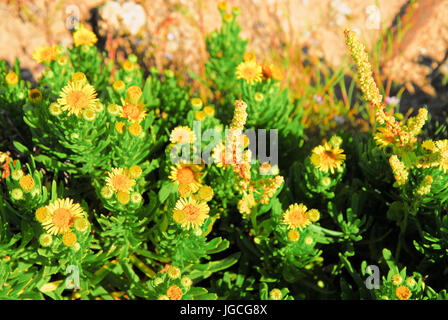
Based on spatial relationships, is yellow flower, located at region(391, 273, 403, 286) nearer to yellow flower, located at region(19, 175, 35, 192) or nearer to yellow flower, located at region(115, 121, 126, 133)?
yellow flower, located at region(115, 121, 126, 133)

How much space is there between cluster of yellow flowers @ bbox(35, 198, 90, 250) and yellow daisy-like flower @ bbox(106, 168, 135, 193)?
0.61 feet

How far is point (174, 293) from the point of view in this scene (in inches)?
72.1

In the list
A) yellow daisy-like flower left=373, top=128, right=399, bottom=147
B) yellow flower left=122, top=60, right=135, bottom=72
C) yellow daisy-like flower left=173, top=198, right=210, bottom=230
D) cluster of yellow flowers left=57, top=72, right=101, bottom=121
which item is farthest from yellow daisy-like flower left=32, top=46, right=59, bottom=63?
yellow daisy-like flower left=373, top=128, right=399, bottom=147

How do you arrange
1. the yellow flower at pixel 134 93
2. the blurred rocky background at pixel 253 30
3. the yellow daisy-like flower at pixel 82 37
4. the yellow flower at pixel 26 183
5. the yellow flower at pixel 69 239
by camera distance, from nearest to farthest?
the yellow flower at pixel 69 239, the yellow flower at pixel 26 183, the yellow flower at pixel 134 93, the yellow daisy-like flower at pixel 82 37, the blurred rocky background at pixel 253 30

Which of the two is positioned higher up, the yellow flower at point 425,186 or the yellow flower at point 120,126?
the yellow flower at point 120,126

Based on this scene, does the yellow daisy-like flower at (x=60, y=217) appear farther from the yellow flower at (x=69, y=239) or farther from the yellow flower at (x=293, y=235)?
the yellow flower at (x=293, y=235)

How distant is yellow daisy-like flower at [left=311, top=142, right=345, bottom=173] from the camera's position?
2.14 meters

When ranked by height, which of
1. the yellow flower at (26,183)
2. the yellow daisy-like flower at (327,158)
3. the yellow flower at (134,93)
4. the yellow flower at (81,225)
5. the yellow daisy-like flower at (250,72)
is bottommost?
the yellow flower at (81,225)

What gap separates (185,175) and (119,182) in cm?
38

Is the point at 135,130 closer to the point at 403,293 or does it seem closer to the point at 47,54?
the point at 47,54

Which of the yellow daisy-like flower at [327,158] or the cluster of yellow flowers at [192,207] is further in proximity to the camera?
the yellow daisy-like flower at [327,158]

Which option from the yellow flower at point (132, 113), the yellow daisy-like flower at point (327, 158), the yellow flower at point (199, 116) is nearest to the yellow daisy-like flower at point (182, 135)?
the yellow flower at point (199, 116)

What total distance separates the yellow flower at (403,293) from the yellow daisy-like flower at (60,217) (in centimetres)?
149

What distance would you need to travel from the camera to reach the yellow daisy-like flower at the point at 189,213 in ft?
6.09
